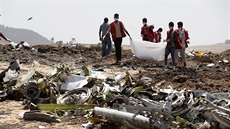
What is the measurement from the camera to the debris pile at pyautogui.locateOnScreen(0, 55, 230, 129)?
15.4 ft

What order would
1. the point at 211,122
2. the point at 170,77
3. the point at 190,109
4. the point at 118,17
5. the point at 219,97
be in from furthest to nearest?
the point at 118,17, the point at 170,77, the point at 219,97, the point at 190,109, the point at 211,122

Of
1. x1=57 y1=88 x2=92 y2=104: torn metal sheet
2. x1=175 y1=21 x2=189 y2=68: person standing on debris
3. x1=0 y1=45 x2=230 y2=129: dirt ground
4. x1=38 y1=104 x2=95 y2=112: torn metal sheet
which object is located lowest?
x1=0 y1=45 x2=230 y2=129: dirt ground

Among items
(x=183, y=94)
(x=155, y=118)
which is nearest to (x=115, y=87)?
(x=183, y=94)

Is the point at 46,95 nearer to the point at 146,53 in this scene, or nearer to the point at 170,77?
the point at 170,77

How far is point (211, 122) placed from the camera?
15.5 ft

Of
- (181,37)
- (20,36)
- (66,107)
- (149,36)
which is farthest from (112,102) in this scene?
(20,36)

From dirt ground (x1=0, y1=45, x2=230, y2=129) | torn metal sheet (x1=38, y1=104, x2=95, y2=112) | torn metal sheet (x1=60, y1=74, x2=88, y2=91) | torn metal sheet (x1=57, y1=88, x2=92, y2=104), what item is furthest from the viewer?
torn metal sheet (x1=60, y1=74, x2=88, y2=91)

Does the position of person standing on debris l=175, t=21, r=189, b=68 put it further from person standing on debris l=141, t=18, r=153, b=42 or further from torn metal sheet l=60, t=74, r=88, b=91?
torn metal sheet l=60, t=74, r=88, b=91

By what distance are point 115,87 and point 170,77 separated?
3027mm

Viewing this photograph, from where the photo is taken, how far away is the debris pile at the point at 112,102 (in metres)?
4.68

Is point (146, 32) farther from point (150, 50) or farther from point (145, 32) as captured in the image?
point (150, 50)

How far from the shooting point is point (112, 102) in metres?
5.84

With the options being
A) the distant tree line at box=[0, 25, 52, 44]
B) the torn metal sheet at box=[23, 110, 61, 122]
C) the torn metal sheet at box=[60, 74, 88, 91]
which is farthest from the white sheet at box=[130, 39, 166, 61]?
the distant tree line at box=[0, 25, 52, 44]

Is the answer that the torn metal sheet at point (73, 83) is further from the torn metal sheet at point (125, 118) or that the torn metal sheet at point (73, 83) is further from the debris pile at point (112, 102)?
the torn metal sheet at point (125, 118)
